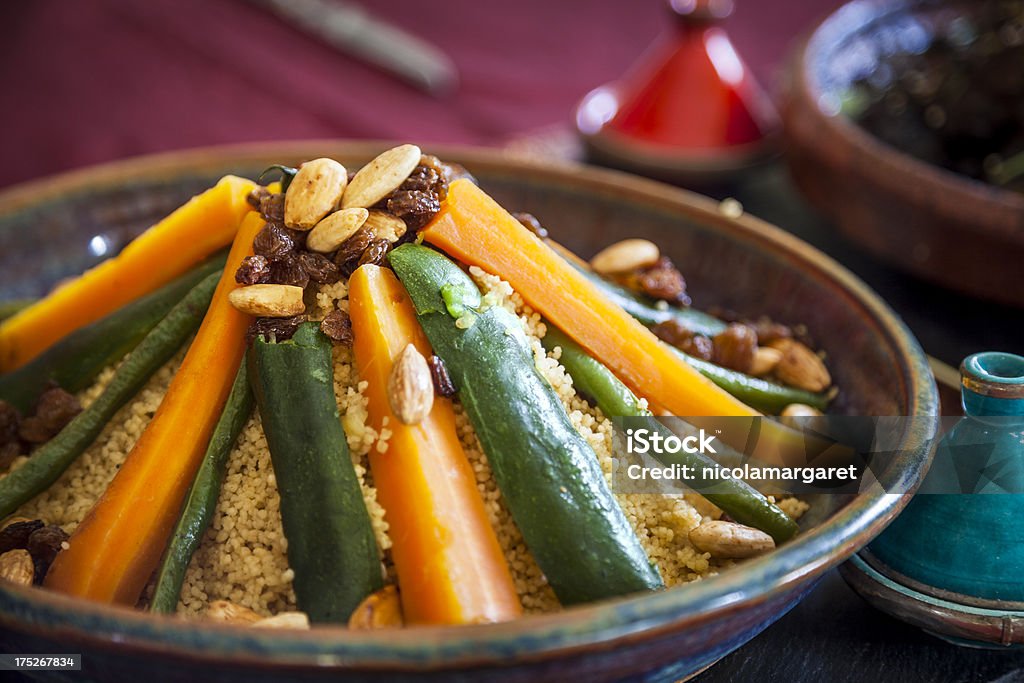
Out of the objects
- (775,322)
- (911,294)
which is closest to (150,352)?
(775,322)

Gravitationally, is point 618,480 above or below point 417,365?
below

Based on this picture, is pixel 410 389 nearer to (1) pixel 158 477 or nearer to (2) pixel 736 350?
(1) pixel 158 477

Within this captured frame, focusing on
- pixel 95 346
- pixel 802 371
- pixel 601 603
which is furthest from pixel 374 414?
pixel 802 371

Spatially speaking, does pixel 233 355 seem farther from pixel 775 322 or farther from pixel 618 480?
pixel 775 322

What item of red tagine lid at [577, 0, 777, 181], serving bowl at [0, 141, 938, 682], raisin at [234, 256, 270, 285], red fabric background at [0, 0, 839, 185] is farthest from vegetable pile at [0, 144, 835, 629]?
red fabric background at [0, 0, 839, 185]

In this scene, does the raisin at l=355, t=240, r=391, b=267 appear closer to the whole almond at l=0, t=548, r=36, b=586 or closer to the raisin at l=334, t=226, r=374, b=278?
the raisin at l=334, t=226, r=374, b=278

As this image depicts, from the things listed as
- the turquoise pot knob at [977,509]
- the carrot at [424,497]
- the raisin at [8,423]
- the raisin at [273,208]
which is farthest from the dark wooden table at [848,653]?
the raisin at [8,423]
